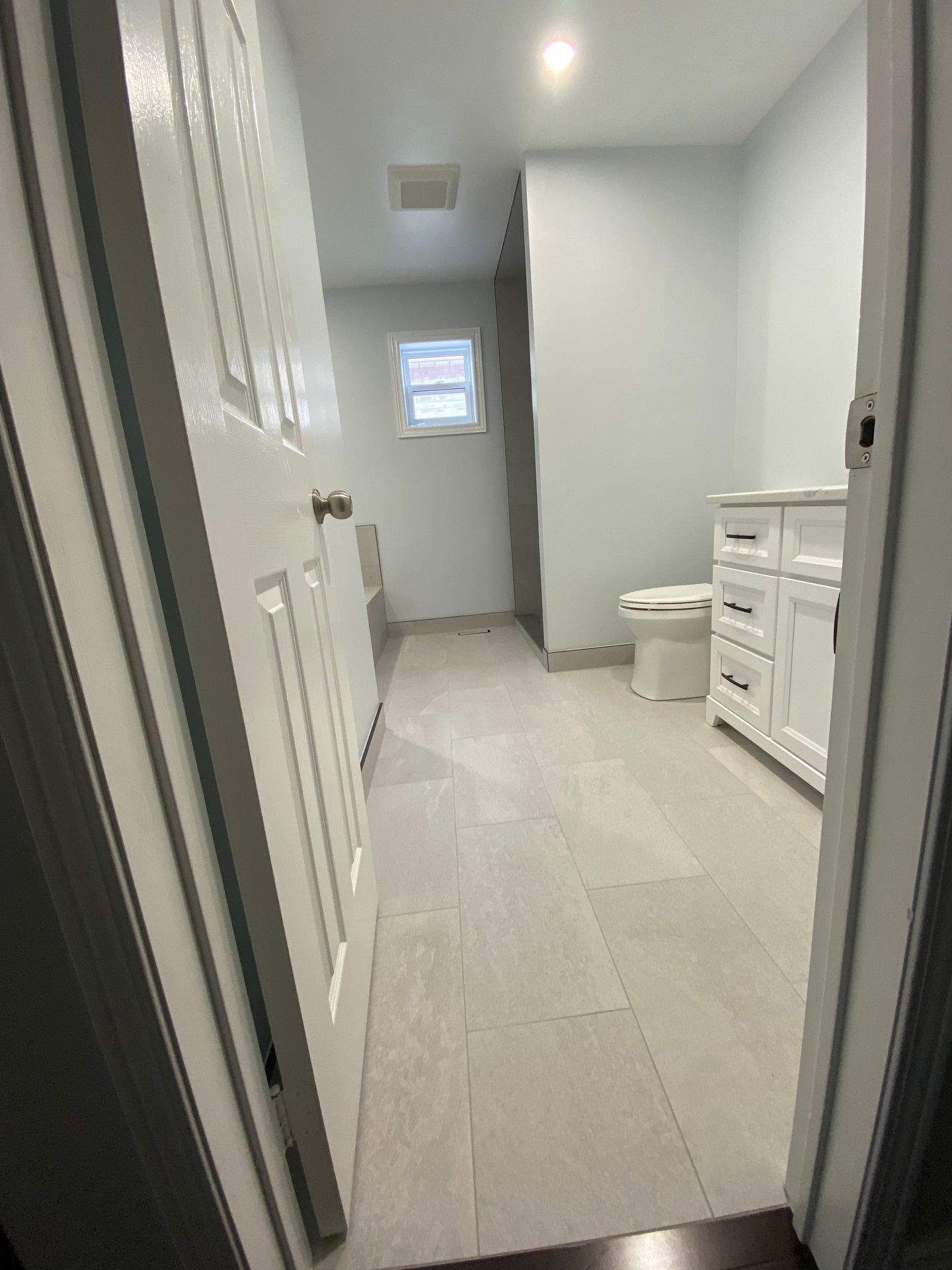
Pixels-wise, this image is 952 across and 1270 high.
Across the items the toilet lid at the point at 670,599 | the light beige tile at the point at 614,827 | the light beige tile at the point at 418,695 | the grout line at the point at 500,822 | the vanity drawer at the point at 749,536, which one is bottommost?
the light beige tile at the point at 418,695

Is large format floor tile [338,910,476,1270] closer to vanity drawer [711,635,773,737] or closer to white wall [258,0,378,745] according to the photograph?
white wall [258,0,378,745]

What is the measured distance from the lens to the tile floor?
68cm

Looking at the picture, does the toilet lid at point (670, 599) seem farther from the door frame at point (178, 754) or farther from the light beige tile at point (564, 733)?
the door frame at point (178, 754)

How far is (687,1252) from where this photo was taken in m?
0.62

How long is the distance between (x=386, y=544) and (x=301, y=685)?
3.12m

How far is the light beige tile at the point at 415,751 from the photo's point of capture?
5.92ft

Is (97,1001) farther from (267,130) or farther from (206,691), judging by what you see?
(267,130)

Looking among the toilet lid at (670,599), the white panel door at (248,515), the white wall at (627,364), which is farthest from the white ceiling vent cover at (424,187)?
the toilet lid at (670,599)

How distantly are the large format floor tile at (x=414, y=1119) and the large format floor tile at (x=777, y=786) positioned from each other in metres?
1.01

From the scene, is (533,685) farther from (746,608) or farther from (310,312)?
(310,312)

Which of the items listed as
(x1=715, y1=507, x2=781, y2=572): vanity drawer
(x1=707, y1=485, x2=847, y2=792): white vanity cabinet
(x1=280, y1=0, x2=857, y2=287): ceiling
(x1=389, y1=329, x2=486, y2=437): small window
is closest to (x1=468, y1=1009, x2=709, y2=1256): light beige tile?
(x1=707, y1=485, x2=847, y2=792): white vanity cabinet

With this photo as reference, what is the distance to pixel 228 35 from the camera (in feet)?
2.20

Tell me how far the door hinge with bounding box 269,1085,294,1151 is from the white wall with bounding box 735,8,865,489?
2354 mm

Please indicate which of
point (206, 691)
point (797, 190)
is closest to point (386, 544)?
point (797, 190)
